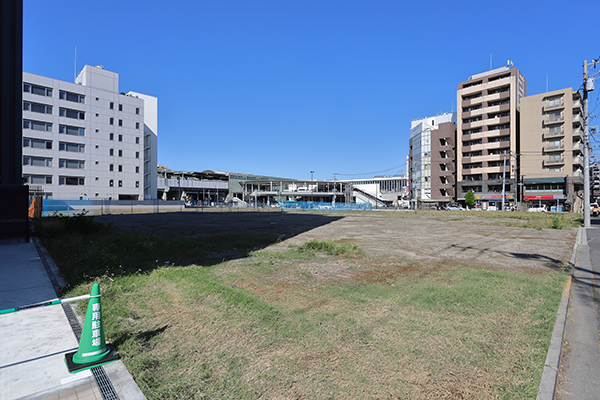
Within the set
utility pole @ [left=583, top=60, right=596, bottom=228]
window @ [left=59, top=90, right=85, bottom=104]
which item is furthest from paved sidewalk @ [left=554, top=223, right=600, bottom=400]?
window @ [left=59, top=90, right=85, bottom=104]

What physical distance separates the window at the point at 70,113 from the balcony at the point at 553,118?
281 ft

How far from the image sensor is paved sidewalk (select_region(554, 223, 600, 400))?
3.17 meters

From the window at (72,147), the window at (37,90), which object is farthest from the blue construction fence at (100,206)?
the window at (37,90)

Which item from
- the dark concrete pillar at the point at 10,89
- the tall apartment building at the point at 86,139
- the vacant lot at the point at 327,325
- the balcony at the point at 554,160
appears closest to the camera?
the vacant lot at the point at 327,325

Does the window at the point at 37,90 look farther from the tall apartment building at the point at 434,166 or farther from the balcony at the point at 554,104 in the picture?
the balcony at the point at 554,104

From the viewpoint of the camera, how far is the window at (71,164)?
51.2 m

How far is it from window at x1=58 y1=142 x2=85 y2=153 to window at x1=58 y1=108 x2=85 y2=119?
4.62 meters

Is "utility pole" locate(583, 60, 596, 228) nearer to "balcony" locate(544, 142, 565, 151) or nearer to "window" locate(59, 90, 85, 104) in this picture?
"balcony" locate(544, 142, 565, 151)

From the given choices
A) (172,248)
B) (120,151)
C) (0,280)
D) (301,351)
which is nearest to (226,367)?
(301,351)

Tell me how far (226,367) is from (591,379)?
3.90 metres

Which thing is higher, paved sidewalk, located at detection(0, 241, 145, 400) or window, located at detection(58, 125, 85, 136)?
window, located at detection(58, 125, 85, 136)

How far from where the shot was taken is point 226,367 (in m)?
3.44

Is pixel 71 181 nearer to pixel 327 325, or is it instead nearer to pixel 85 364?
pixel 85 364

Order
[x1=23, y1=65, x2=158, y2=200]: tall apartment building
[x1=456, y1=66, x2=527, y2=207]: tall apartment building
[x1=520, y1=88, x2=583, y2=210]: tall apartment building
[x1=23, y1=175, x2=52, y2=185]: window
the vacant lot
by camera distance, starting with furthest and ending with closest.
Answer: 1. [x1=456, y1=66, x2=527, y2=207]: tall apartment building
2. [x1=520, y1=88, x2=583, y2=210]: tall apartment building
3. [x1=23, y1=65, x2=158, y2=200]: tall apartment building
4. [x1=23, y1=175, x2=52, y2=185]: window
5. the vacant lot
